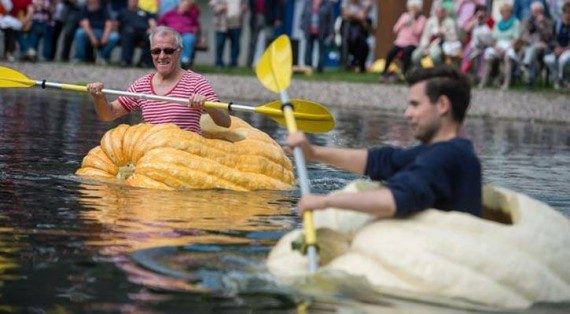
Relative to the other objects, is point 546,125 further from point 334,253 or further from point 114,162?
point 334,253

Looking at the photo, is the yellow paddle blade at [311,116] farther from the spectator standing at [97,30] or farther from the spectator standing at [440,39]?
the spectator standing at [97,30]

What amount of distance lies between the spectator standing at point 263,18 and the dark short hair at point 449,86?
24223 mm

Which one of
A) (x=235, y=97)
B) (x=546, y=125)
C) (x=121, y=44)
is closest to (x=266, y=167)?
(x=546, y=125)

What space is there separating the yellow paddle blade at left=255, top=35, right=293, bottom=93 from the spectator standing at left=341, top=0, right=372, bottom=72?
22155 millimetres

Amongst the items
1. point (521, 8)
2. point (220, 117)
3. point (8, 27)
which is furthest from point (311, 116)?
point (8, 27)

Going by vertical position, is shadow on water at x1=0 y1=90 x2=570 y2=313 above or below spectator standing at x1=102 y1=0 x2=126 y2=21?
below

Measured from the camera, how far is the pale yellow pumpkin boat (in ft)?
26.4

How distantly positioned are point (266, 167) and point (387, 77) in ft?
52.9

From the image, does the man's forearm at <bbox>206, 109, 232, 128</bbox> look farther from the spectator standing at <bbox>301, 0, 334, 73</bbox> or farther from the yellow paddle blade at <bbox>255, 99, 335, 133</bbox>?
the spectator standing at <bbox>301, 0, 334, 73</bbox>

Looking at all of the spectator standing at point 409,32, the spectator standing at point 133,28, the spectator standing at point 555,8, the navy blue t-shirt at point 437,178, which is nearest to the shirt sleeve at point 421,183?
the navy blue t-shirt at point 437,178

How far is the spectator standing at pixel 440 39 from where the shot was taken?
1106 inches

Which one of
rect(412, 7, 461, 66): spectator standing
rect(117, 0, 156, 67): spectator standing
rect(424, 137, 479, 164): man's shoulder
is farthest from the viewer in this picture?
rect(117, 0, 156, 67): spectator standing

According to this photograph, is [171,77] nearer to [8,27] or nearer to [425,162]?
[425,162]

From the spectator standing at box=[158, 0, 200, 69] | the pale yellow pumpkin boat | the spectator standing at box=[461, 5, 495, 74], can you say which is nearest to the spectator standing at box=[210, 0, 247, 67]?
the spectator standing at box=[158, 0, 200, 69]
